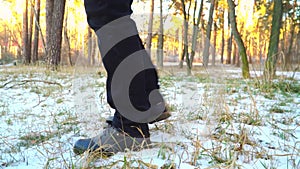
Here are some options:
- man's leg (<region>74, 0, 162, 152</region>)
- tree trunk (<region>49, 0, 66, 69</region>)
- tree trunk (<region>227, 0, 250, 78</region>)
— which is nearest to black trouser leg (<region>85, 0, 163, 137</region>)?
man's leg (<region>74, 0, 162, 152</region>)

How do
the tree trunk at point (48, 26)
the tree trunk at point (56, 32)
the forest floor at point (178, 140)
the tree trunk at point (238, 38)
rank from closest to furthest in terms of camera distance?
the forest floor at point (178, 140) → the tree trunk at point (238, 38) → the tree trunk at point (56, 32) → the tree trunk at point (48, 26)

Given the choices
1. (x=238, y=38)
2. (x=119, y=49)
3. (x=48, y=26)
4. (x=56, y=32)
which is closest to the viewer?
(x=119, y=49)

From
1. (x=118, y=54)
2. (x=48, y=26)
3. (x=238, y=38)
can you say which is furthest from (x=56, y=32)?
(x=118, y=54)

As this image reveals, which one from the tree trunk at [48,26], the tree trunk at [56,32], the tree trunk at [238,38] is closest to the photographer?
the tree trunk at [238,38]

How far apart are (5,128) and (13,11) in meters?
12.5

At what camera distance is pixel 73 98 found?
190cm

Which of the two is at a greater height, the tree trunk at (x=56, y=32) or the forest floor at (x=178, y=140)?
the tree trunk at (x=56, y=32)

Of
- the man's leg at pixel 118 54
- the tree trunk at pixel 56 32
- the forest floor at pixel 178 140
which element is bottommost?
the forest floor at pixel 178 140

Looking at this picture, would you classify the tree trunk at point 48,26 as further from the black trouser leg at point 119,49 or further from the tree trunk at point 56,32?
the black trouser leg at point 119,49

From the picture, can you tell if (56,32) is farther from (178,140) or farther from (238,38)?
(178,140)

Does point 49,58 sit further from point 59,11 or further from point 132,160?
point 132,160

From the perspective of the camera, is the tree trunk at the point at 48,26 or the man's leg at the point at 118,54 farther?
the tree trunk at the point at 48,26

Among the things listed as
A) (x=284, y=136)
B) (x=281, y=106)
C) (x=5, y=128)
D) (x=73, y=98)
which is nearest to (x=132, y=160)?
(x=284, y=136)

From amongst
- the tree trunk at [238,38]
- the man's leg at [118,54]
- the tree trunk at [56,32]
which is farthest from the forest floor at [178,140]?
the tree trunk at [56,32]
